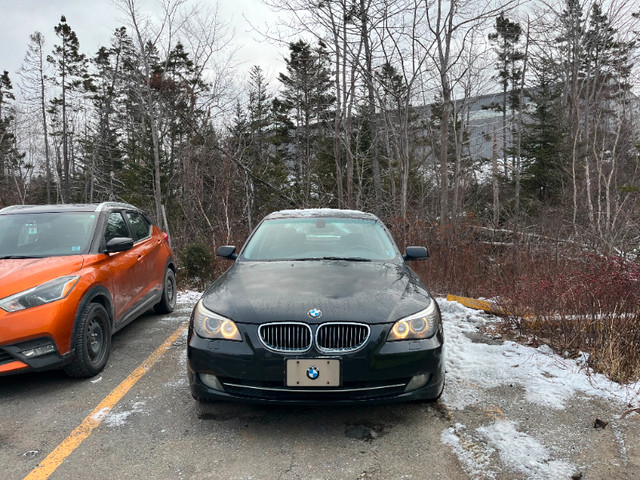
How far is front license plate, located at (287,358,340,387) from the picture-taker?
2578 millimetres

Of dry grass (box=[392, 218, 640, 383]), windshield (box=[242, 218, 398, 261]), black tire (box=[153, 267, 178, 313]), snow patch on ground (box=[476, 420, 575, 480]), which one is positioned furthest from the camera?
black tire (box=[153, 267, 178, 313])

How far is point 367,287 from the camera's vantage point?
316 centimetres

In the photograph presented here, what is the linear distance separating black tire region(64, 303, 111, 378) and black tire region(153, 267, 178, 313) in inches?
81.3

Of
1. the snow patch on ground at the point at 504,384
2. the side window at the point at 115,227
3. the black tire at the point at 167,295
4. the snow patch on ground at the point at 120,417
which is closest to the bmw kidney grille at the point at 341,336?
the snow patch on ground at the point at 504,384

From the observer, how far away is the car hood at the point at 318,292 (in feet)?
9.09

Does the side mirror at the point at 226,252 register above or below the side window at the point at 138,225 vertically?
below

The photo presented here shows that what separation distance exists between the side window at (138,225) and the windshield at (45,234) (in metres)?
0.80

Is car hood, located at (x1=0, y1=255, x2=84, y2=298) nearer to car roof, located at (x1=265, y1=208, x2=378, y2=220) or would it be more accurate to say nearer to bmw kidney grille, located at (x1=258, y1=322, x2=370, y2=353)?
car roof, located at (x1=265, y1=208, x2=378, y2=220)

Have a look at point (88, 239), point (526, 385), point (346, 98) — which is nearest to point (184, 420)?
point (88, 239)

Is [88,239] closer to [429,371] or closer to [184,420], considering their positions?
[184,420]

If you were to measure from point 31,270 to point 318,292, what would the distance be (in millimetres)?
2554

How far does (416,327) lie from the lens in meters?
2.79

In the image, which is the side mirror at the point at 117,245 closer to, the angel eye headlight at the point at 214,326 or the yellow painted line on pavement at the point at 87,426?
the yellow painted line on pavement at the point at 87,426

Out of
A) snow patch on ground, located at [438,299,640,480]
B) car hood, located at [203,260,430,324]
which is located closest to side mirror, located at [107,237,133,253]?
car hood, located at [203,260,430,324]
